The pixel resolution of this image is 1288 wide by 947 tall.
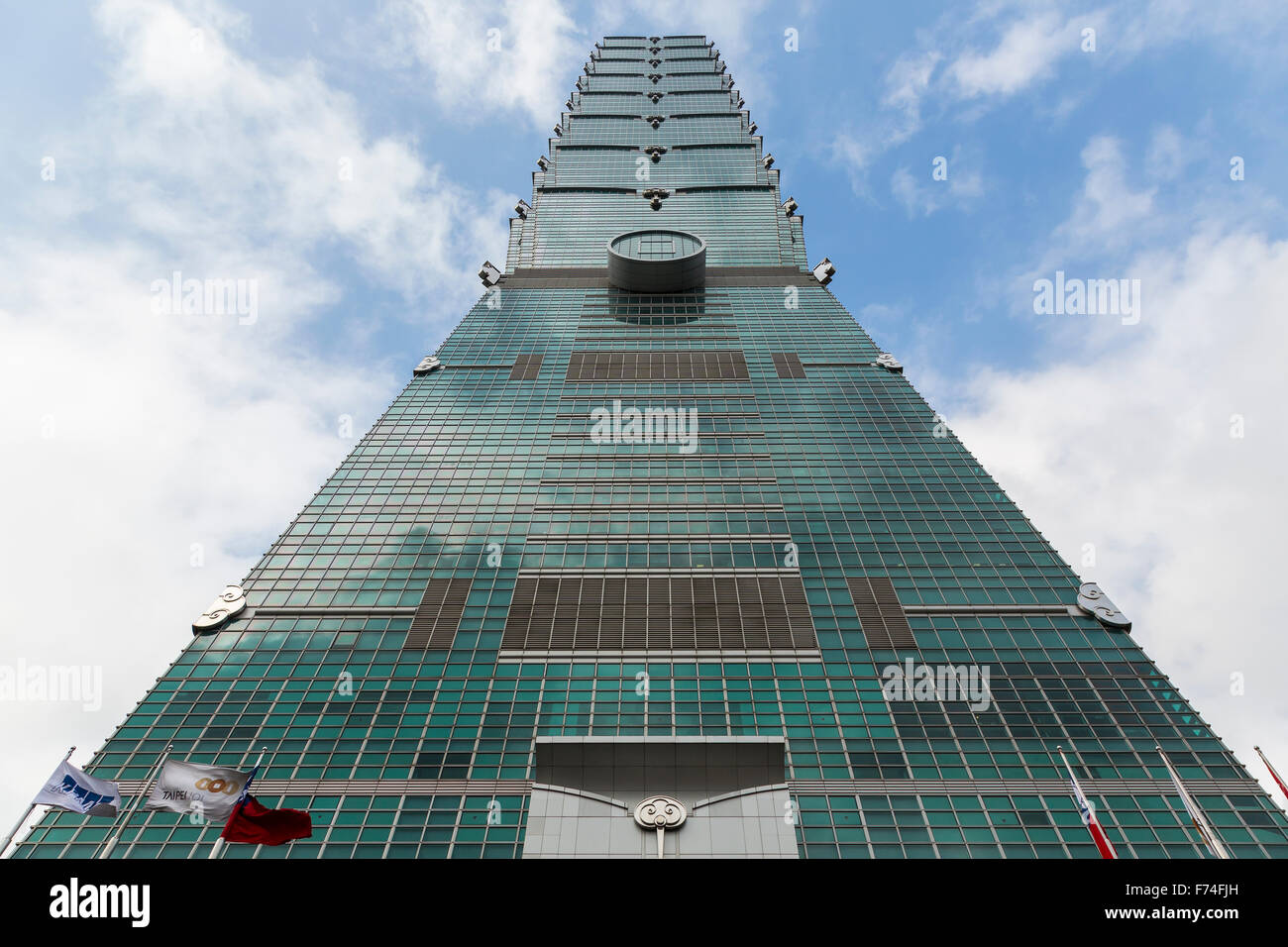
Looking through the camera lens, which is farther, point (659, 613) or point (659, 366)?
point (659, 366)

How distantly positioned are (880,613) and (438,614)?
27234 mm

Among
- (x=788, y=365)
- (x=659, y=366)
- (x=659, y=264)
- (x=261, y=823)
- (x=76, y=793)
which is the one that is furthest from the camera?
(x=659, y=264)

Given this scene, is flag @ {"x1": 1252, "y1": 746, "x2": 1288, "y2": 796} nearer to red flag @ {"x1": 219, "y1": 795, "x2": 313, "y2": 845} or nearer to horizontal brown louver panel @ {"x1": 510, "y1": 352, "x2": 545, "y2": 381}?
red flag @ {"x1": 219, "y1": 795, "x2": 313, "y2": 845}

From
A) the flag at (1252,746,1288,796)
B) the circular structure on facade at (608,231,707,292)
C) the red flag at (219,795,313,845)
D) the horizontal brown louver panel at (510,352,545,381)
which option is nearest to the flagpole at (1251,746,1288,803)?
the flag at (1252,746,1288,796)

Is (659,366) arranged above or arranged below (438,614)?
above

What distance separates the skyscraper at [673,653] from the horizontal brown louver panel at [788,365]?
0.39 meters

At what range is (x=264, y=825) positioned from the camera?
2838cm

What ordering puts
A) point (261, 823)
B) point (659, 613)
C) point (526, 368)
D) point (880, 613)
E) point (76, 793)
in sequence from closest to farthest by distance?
point (76, 793) → point (261, 823) → point (880, 613) → point (659, 613) → point (526, 368)

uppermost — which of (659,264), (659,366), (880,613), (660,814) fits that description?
(659,264)

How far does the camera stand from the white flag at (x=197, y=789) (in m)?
27.5

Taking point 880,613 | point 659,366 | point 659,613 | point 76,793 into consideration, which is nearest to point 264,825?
point 76,793


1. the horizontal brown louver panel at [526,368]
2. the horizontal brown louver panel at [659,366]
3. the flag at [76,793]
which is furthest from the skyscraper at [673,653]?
the flag at [76,793]

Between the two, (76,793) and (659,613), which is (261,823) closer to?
(76,793)
